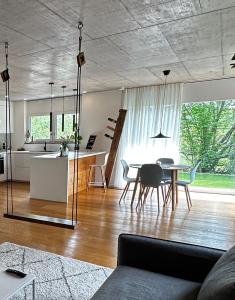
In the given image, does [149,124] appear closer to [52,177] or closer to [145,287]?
[52,177]

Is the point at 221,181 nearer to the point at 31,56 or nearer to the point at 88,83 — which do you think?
the point at 88,83

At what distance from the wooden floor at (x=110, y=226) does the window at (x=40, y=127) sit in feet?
9.15

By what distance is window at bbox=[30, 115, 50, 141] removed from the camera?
7223mm

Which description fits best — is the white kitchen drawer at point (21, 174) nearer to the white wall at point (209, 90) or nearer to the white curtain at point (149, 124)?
the white curtain at point (149, 124)

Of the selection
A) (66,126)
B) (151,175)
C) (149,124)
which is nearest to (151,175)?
(151,175)

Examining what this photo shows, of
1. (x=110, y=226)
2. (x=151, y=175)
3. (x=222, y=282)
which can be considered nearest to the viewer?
(x=222, y=282)

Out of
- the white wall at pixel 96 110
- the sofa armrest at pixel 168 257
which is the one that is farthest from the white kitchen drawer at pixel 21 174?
the sofa armrest at pixel 168 257

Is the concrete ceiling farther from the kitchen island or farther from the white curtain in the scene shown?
the kitchen island

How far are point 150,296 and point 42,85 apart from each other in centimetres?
514

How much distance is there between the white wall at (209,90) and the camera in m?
4.94

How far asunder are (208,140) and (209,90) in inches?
58.4

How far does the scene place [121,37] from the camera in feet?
9.23

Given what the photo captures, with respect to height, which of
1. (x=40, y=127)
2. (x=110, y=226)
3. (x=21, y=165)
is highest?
(x=40, y=127)

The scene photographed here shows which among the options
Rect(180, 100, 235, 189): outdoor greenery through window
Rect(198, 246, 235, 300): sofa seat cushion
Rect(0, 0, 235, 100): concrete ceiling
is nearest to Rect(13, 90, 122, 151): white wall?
Rect(0, 0, 235, 100): concrete ceiling
